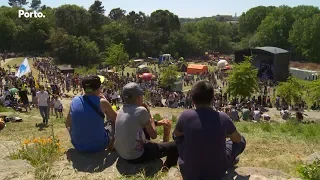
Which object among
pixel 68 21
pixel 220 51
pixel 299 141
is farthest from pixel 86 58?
pixel 299 141

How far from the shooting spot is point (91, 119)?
4.07 metres

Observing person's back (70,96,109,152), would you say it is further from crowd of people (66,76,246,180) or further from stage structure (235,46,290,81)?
stage structure (235,46,290,81)

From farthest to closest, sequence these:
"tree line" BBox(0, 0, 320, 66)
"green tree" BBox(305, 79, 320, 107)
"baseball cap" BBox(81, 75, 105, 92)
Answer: "tree line" BBox(0, 0, 320, 66) → "green tree" BBox(305, 79, 320, 107) → "baseball cap" BBox(81, 75, 105, 92)

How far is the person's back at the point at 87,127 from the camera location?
4.09 metres

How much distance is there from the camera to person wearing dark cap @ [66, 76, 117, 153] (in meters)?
4.09

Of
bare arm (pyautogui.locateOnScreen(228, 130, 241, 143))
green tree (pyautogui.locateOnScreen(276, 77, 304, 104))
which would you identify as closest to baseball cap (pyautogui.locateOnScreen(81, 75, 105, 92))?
bare arm (pyautogui.locateOnScreen(228, 130, 241, 143))

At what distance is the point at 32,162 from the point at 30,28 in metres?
53.8

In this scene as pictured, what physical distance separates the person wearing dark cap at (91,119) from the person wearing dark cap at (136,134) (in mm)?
387

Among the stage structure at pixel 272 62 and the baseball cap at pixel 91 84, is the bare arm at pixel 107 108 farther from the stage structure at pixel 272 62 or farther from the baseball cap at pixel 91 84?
the stage structure at pixel 272 62

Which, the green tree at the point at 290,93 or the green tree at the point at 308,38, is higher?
the green tree at the point at 308,38

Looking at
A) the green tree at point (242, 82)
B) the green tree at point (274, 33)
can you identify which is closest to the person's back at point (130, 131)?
the green tree at point (242, 82)

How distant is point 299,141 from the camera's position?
609cm

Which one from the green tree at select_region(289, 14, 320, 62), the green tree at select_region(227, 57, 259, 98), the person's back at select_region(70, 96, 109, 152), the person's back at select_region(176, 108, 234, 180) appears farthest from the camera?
the green tree at select_region(289, 14, 320, 62)
